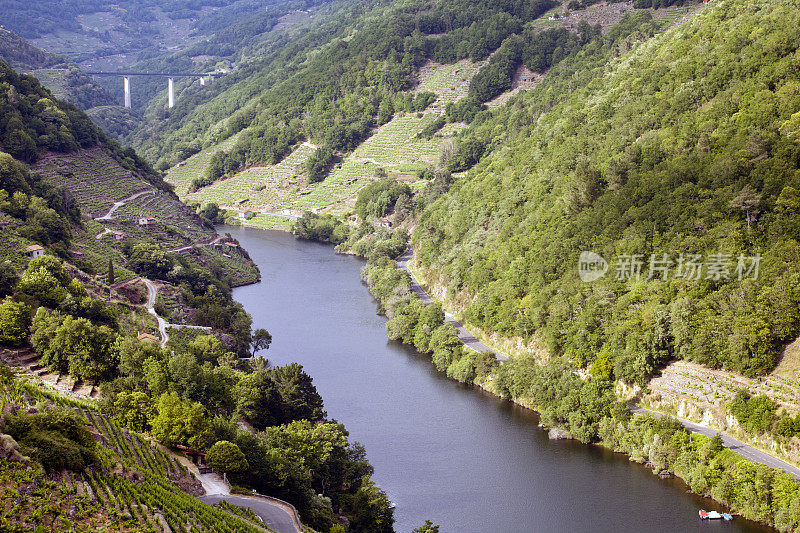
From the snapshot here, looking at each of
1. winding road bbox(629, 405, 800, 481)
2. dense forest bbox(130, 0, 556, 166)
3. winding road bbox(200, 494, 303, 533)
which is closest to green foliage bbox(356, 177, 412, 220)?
dense forest bbox(130, 0, 556, 166)

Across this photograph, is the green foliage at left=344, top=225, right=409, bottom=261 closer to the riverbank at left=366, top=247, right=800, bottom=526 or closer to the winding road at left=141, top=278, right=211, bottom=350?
the winding road at left=141, top=278, right=211, bottom=350

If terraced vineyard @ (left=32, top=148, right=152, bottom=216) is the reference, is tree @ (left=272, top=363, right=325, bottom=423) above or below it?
below

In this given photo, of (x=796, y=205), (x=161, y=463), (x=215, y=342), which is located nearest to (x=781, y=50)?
(x=796, y=205)

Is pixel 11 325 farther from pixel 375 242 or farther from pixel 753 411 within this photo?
pixel 375 242

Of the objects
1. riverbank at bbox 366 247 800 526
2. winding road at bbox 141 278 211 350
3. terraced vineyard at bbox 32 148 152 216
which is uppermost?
terraced vineyard at bbox 32 148 152 216


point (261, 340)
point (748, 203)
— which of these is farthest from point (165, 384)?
point (748, 203)

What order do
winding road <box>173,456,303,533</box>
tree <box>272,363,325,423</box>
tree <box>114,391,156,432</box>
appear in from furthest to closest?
tree <box>272,363,325,423</box> → tree <box>114,391,156,432</box> → winding road <box>173,456,303,533</box>
